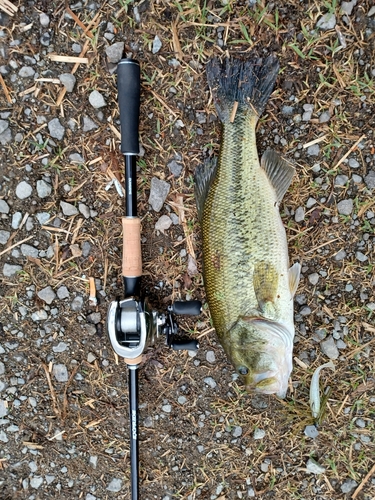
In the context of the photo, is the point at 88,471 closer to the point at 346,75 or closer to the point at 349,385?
the point at 349,385

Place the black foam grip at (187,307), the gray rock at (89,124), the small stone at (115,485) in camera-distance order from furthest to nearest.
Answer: the small stone at (115,485) → the gray rock at (89,124) → the black foam grip at (187,307)

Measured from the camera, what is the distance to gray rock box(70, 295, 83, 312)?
256cm

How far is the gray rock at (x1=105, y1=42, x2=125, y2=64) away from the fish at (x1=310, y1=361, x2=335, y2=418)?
2.12 metres

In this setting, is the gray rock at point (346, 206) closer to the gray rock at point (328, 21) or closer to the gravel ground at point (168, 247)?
the gravel ground at point (168, 247)

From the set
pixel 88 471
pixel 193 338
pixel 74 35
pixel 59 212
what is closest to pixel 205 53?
pixel 74 35

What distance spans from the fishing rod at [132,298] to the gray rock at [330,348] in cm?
78

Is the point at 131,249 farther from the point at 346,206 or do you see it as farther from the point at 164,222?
the point at 346,206

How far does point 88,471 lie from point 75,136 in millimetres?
2098

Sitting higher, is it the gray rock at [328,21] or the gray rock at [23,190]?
the gray rock at [328,21]

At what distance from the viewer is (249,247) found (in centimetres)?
212

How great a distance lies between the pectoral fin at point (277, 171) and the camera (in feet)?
7.35

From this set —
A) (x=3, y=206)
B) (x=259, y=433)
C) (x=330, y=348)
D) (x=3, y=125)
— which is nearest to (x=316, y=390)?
(x=330, y=348)

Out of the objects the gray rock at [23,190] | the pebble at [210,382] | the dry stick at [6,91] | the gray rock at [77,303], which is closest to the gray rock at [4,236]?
the gray rock at [23,190]

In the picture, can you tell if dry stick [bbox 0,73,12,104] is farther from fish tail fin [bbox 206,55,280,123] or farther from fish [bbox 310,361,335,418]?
fish [bbox 310,361,335,418]
